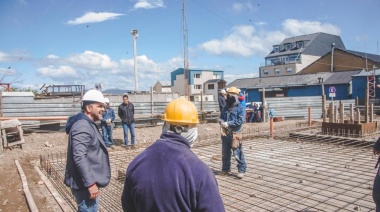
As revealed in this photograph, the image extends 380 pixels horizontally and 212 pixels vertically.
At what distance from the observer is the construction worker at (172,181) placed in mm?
1504

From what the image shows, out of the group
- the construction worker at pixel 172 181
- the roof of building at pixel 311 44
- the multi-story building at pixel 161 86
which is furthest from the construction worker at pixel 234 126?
the multi-story building at pixel 161 86

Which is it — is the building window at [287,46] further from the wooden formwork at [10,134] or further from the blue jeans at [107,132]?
the wooden formwork at [10,134]

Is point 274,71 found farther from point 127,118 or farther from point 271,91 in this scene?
point 127,118

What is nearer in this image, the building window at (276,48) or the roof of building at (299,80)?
the roof of building at (299,80)

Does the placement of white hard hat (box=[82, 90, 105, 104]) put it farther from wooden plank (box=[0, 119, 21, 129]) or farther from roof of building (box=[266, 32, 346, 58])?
roof of building (box=[266, 32, 346, 58])

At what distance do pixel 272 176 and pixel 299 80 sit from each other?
27320 mm

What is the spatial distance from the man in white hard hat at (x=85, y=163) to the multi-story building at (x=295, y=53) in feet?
134

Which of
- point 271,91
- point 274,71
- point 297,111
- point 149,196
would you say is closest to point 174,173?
point 149,196

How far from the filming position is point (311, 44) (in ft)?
141

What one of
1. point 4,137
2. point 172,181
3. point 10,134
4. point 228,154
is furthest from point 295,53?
point 172,181

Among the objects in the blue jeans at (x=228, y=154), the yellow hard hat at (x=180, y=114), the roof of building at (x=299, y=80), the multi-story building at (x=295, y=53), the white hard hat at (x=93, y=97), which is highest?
the multi-story building at (x=295, y=53)

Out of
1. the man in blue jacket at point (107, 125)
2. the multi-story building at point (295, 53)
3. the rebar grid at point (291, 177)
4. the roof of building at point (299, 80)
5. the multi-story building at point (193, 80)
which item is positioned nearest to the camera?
the rebar grid at point (291, 177)

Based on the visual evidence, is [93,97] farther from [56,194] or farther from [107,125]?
[107,125]

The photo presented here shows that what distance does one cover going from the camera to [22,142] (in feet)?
27.4
